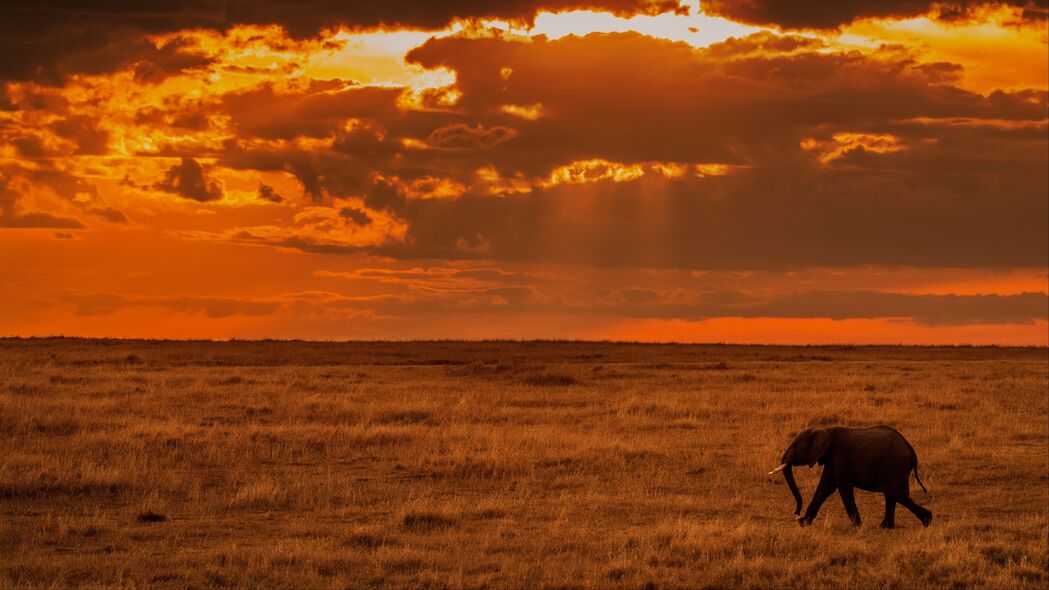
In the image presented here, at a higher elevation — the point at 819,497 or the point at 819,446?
the point at 819,446

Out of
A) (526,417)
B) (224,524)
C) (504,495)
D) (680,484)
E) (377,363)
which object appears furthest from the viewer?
(377,363)

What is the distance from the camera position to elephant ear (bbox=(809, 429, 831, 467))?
15711 mm

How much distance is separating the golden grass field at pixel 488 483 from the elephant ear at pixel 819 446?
95 cm

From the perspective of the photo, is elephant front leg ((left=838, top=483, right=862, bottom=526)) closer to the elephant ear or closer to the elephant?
the elephant

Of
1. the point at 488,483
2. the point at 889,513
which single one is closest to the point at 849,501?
the point at 889,513

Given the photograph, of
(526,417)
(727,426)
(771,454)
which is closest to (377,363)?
(526,417)

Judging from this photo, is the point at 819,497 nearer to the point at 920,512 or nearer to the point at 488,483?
the point at 920,512

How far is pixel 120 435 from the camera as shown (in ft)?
81.0

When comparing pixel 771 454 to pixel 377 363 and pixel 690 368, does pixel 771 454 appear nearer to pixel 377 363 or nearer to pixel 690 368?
→ pixel 690 368

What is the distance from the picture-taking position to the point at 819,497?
52.1 feet

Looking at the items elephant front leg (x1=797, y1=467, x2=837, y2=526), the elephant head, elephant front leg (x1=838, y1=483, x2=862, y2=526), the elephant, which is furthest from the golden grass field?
the elephant head

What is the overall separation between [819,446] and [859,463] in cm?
60

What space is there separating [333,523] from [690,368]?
38.6 m

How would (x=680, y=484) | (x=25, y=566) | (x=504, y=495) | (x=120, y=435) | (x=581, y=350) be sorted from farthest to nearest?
(x=581, y=350) → (x=120, y=435) → (x=680, y=484) → (x=504, y=495) → (x=25, y=566)
